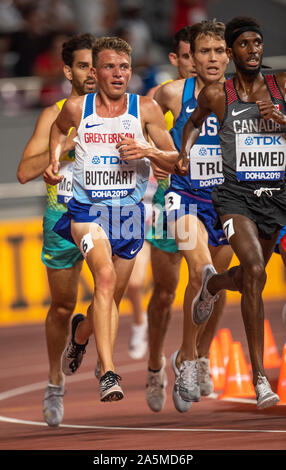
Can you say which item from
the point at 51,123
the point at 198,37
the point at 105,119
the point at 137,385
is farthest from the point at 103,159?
the point at 137,385

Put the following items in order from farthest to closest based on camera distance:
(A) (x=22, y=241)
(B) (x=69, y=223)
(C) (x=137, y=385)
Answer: (A) (x=22, y=241), (C) (x=137, y=385), (B) (x=69, y=223)

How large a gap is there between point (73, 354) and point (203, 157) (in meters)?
2.04

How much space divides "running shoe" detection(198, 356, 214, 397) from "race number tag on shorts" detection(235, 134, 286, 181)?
2503 mm

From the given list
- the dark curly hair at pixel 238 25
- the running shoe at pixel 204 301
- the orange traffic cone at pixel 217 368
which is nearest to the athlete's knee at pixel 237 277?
the running shoe at pixel 204 301

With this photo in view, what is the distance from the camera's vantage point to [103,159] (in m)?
8.62

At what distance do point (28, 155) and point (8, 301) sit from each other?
7.16 m

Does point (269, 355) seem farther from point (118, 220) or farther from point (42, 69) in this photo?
point (42, 69)

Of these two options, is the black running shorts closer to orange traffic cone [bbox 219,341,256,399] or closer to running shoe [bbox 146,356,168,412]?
running shoe [bbox 146,356,168,412]

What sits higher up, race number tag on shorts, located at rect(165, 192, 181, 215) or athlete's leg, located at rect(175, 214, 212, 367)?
race number tag on shorts, located at rect(165, 192, 181, 215)

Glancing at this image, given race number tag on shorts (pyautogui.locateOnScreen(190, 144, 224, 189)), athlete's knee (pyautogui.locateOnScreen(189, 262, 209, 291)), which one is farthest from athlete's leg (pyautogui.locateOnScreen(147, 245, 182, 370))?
race number tag on shorts (pyautogui.locateOnScreen(190, 144, 224, 189))

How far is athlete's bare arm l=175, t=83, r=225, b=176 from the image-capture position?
8.41 meters

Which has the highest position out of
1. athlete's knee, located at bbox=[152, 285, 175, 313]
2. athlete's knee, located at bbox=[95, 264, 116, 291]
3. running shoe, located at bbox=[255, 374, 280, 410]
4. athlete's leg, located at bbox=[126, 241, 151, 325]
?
athlete's leg, located at bbox=[126, 241, 151, 325]

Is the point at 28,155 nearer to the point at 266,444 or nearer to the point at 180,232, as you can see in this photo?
the point at 180,232

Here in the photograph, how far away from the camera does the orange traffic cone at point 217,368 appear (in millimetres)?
11328
